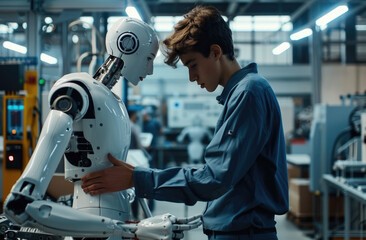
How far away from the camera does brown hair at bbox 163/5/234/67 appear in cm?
126

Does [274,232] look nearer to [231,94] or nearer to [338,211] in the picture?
[231,94]

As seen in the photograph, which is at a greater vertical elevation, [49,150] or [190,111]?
[190,111]

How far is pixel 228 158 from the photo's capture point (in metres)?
1.14

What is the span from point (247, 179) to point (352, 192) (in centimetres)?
256

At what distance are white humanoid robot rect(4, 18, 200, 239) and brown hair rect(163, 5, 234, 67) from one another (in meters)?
0.43

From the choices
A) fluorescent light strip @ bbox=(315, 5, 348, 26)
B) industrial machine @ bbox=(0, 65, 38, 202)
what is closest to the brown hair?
industrial machine @ bbox=(0, 65, 38, 202)

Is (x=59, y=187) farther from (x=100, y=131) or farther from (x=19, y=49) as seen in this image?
(x=19, y=49)

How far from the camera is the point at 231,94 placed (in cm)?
125

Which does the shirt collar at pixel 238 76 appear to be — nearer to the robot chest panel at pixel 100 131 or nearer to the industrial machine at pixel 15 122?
the robot chest panel at pixel 100 131

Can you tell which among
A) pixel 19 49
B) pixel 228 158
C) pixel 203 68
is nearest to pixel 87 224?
pixel 228 158

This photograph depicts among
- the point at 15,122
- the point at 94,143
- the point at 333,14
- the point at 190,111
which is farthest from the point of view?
the point at 190,111

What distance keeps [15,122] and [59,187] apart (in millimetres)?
924

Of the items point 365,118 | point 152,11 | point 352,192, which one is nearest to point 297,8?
point 152,11

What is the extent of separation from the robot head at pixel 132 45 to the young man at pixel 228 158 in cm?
41
